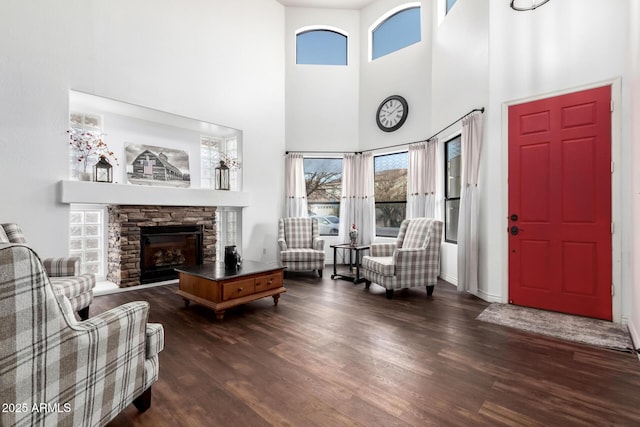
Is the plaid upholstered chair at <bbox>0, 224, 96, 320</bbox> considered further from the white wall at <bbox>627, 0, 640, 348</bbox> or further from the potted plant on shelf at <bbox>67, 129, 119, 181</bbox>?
the white wall at <bbox>627, 0, 640, 348</bbox>

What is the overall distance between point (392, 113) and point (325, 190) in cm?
206

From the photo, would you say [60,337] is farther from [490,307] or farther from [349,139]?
[349,139]

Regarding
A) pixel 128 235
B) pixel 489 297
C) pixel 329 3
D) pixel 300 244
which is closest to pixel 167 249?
pixel 128 235

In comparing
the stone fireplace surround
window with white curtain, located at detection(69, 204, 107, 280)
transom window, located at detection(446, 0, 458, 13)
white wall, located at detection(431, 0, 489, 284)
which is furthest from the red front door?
window with white curtain, located at detection(69, 204, 107, 280)

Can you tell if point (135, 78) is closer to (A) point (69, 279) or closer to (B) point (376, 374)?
(A) point (69, 279)

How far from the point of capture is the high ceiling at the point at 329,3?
6.07 m

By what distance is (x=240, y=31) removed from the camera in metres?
5.30

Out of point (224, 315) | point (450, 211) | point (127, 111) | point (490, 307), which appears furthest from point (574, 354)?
point (127, 111)

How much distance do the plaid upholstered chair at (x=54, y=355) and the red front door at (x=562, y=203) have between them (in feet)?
12.6

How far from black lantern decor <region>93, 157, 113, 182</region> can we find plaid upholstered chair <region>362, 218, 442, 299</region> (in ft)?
12.2

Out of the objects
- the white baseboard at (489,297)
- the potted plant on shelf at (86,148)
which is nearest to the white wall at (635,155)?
the white baseboard at (489,297)

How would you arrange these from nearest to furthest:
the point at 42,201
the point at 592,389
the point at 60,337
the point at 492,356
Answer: the point at 60,337 → the point at 592,389 → the point at 492,356 → the point at 42,201

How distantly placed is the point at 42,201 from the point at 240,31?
13.4 ft

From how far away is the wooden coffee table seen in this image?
3020 millimetres
